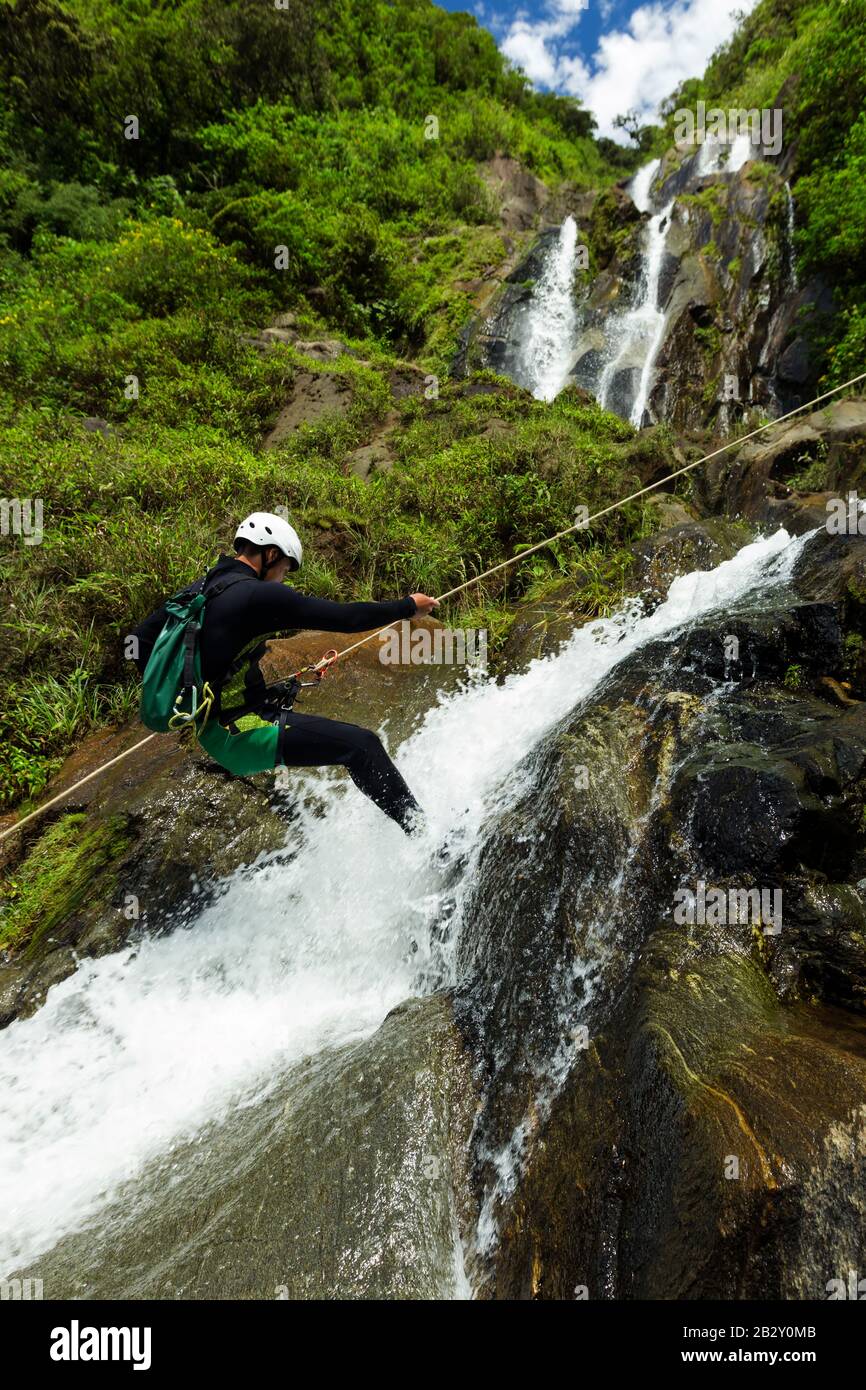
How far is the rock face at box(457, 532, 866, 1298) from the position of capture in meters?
1.97

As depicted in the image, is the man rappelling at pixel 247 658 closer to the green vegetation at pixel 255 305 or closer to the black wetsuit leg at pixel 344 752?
the black wetsuit leg at pixel 344 752

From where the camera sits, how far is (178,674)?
143 inches

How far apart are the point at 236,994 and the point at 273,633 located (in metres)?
2.57

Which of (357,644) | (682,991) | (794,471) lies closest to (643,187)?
(794,471)

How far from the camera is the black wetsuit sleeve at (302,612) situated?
11.7 ft

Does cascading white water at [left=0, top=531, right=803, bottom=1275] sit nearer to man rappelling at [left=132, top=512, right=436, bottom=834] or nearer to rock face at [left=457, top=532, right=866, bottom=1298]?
rock face at [left=457, top=532, right=866, bottom=1298]

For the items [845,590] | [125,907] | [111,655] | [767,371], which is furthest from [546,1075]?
[767,371]

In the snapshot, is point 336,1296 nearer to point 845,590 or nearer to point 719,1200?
point 719,1200

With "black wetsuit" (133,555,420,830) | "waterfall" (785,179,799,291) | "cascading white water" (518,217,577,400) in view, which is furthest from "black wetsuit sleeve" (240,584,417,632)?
"cascading white water" (518,217,577,400)

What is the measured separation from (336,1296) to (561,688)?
469cm

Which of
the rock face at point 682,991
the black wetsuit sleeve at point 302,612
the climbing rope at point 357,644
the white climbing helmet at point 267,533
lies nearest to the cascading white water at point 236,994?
the rock face at point 682,991

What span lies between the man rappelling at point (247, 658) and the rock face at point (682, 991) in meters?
1.40

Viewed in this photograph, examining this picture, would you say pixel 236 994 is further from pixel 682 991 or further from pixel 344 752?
pixel 682 991

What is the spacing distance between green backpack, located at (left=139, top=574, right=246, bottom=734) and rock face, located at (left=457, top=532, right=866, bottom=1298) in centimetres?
217
